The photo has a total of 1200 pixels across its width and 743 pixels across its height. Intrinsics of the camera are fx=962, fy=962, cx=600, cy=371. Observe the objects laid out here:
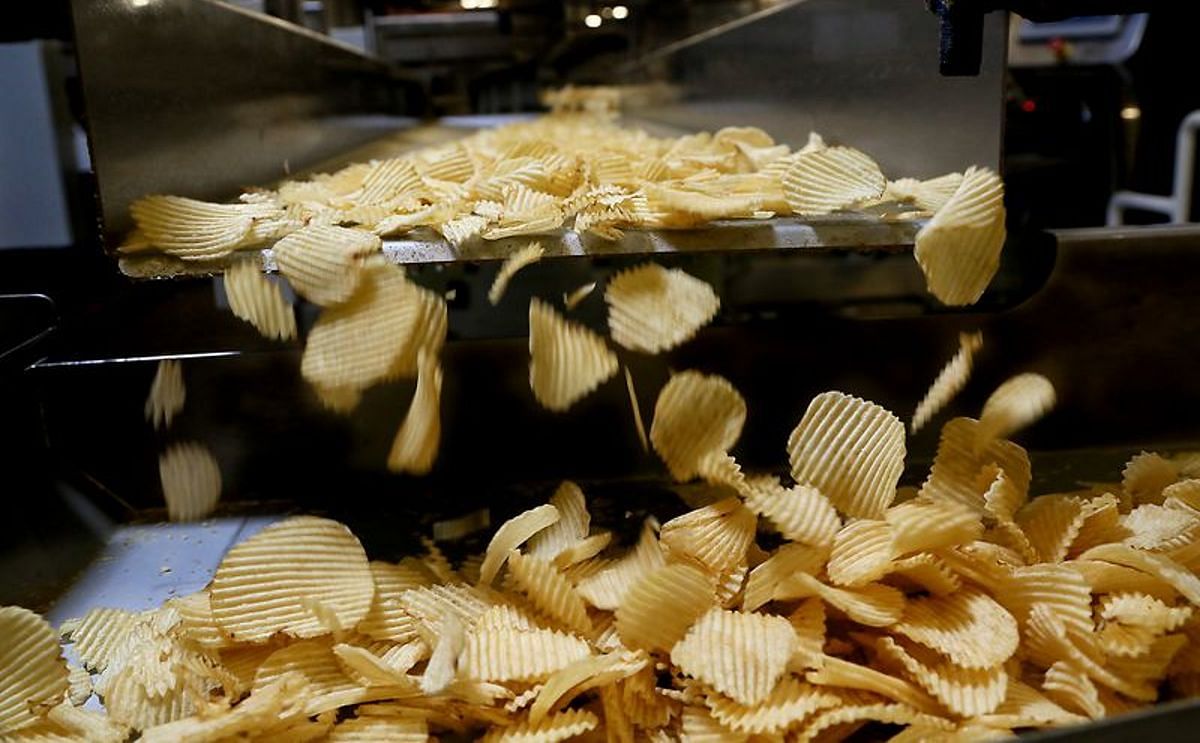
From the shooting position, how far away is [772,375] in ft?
4.26

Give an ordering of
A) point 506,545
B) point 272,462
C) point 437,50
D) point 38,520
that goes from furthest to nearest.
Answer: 1. point 437,50
2. point 272,462
3. point 38,520
4. point 506,545

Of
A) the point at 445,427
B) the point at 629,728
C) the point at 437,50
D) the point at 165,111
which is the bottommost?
the point at 629,728

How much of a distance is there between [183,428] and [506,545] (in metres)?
0.58

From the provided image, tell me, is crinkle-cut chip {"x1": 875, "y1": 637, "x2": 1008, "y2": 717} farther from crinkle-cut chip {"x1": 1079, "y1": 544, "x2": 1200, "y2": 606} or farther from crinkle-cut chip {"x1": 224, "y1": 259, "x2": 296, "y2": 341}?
crinkle-cut chip {"x1": 224, "y1": 259, "x2": 296, "y2": 341}

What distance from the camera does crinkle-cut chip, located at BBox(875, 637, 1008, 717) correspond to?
0.72 metres

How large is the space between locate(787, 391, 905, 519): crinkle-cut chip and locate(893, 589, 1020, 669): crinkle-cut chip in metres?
0.12

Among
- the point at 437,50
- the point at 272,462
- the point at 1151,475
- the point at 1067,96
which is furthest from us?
the point at 437,50

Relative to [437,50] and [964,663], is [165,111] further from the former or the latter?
[437,50]

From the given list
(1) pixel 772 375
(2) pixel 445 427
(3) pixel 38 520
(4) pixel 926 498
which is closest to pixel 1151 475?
(4) pixel 926 498

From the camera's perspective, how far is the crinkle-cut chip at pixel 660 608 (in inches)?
31.8

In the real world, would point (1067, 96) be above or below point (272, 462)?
above

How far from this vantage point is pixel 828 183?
1103 millimetres

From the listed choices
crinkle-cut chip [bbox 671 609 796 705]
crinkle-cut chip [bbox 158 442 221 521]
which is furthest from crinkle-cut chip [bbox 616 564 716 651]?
crinkle-cut chip [bbox 158 442 221 521]

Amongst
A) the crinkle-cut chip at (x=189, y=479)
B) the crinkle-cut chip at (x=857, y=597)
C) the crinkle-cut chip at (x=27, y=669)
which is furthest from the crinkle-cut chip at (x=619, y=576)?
the crinkle-cut chip at (x=189, y=479)
